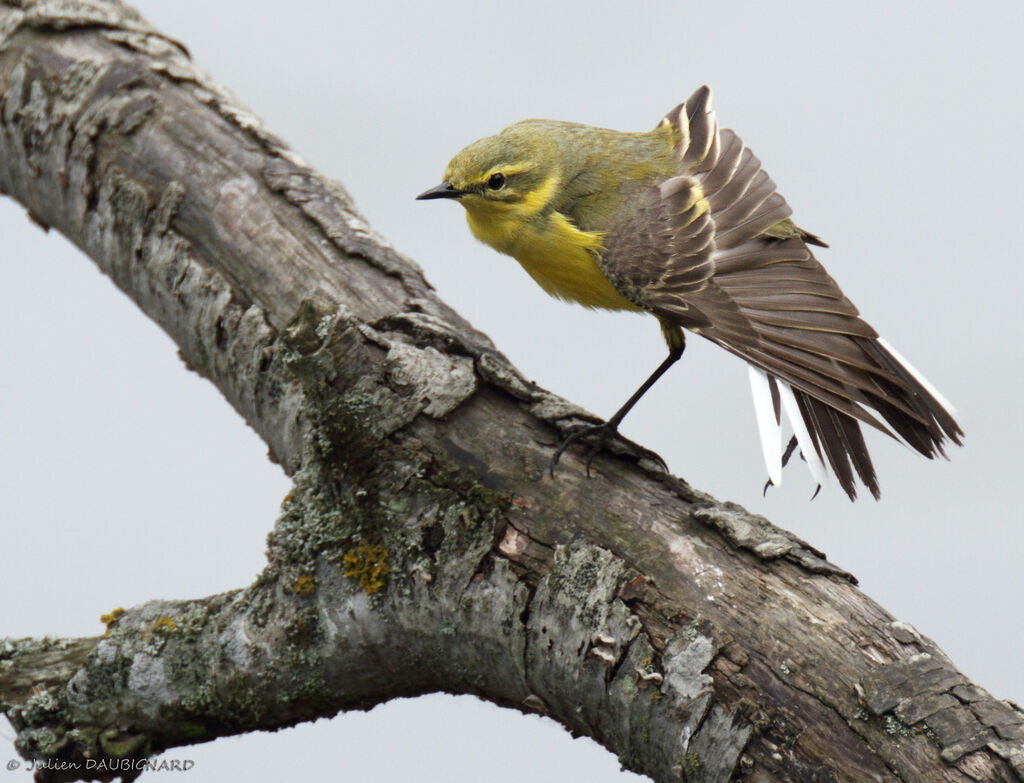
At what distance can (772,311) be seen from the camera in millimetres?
2824

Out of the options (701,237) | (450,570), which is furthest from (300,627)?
(701,237)

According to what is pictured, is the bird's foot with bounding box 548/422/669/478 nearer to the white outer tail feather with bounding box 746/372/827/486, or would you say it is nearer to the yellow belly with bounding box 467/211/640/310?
the white outer tail feather with bounding box 746/372/827/486

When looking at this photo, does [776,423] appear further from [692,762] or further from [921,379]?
[692,762]

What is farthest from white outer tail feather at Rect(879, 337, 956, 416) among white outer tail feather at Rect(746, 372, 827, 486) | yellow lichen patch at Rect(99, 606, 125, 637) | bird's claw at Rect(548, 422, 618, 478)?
yellow lichen patch at Rect(99, 606, 125, 637)

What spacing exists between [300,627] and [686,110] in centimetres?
219

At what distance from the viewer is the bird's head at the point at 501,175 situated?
339cm

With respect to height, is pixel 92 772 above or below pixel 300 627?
below

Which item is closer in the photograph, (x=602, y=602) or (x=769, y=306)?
(x=602, y=602)

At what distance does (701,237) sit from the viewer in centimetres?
302

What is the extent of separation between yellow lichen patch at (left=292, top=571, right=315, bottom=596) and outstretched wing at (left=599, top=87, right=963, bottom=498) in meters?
1.15

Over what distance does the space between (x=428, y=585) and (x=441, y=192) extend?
145cm

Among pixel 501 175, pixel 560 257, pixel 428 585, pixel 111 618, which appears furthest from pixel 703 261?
pixel 111 618

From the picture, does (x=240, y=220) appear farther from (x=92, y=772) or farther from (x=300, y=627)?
(x=92, y=772)

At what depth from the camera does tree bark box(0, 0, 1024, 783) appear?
2.14 metres
